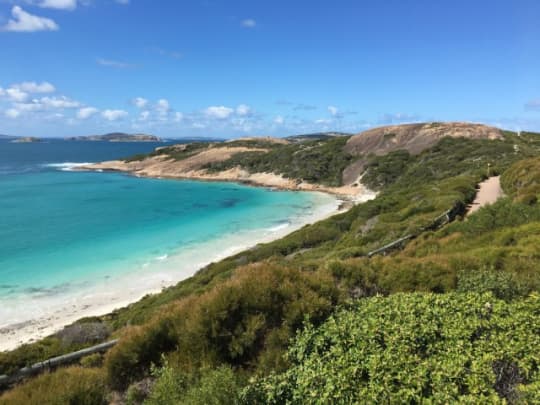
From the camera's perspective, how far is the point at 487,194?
977 inches

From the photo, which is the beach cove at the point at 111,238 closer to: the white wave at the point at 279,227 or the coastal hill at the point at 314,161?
the white wave at the point at 279,227

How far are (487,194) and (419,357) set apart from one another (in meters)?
24.7

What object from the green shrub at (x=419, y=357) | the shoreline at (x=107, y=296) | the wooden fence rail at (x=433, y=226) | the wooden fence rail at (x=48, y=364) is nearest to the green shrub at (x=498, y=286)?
the green shrub at (x=419, y=357)

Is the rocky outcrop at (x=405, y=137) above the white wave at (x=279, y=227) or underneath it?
above

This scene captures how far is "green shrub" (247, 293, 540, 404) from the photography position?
3.73 metres

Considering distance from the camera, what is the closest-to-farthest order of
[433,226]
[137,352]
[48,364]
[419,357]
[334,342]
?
[419,357] → [334,342] → [137,352] → [48,364] → [433,226]

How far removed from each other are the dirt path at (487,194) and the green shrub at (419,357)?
1770cm

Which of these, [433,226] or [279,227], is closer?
[433,226]

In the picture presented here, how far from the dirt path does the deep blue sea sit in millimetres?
16964

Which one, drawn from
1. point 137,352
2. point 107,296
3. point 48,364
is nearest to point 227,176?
point 107,296

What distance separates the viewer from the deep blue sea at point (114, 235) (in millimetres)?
21406

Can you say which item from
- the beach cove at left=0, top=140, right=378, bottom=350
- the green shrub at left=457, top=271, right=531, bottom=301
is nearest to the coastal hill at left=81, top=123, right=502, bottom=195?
the beach cove at left=0, top=140, right=378, bottom=350

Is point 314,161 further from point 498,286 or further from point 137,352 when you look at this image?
point 137,352

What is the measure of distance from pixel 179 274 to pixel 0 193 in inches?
2033
